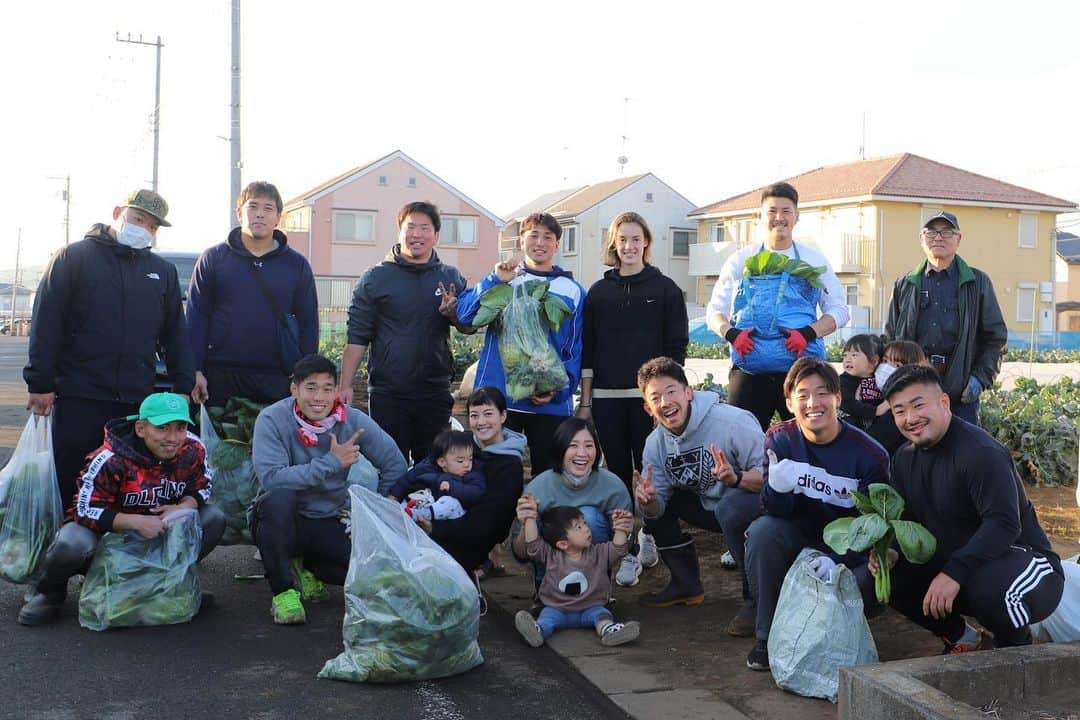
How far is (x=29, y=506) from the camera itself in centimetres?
507

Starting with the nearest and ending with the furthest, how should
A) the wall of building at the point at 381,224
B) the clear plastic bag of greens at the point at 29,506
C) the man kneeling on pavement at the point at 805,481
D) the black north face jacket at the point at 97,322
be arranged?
the man kneeling on pavement at the point at 805,481
the clear plastic bag of greens at the point at 29,506
the black north face jacket at the point at 97,322
the wall of building at the point at 381,224

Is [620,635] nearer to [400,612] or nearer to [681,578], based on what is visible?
[681,578]

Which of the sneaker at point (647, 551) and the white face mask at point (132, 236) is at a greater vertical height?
the white face mask at point (132, 236)

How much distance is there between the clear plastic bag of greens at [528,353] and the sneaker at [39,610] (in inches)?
97.5

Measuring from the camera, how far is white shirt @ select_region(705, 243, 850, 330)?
594 cm

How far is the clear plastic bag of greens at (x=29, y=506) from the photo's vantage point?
502 cm

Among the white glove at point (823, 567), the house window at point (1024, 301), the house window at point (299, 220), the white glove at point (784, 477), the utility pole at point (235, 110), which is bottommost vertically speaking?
the white glove at point (823, 567)

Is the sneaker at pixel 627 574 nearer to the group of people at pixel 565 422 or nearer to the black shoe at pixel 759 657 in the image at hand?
the group of people at pixel 565 422

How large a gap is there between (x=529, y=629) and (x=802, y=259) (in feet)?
8.67

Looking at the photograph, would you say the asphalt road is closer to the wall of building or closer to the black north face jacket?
the black north face jacket

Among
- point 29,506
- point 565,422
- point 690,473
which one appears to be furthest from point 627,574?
point 29,506

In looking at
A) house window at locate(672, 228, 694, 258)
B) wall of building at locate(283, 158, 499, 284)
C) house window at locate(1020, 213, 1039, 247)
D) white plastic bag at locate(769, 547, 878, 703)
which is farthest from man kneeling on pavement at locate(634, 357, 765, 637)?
house window at locate(672, 228, 694, 258)

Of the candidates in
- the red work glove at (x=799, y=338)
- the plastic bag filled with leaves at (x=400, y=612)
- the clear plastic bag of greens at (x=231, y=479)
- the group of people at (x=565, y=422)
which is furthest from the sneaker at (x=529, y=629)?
the red work glove at (x=799, y=338)

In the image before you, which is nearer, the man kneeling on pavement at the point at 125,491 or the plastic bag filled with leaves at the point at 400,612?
the plastic bag filled with leaves at the point at 400,612
